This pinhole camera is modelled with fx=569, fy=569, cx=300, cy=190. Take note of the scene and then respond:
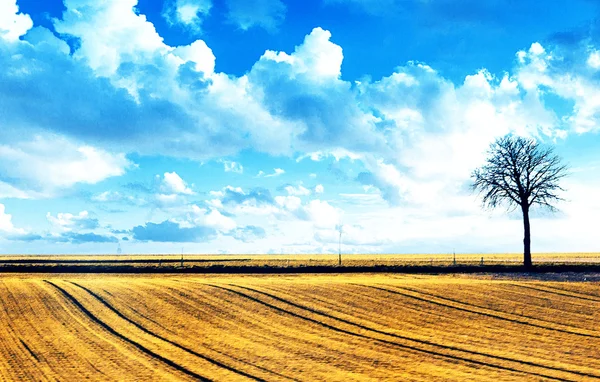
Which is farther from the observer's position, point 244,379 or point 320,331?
point 320,331

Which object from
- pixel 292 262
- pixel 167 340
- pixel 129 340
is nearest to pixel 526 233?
pixel 292 262

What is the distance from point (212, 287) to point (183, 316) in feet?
22.3

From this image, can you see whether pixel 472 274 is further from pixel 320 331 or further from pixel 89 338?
pixel 89 338

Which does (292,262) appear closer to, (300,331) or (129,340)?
(300,331)

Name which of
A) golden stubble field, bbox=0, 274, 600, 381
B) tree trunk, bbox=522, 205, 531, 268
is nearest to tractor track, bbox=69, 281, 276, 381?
golden stubble field, bbox=0, 274, 600, 381

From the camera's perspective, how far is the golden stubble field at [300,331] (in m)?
18.3

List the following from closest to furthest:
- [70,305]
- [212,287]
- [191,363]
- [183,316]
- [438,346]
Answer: [191,363], [438,346], [183,316], [70,305], [212,287]

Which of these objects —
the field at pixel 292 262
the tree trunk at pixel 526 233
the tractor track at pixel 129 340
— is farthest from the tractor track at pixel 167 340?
the tree trunk at pixel 526 233

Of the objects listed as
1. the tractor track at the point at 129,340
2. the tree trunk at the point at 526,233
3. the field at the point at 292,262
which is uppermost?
the tree trunk at the point at 526,233

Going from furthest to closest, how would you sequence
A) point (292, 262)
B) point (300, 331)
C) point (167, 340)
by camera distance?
1. point (292, 262)
2. point (300, 331)
3. point (167, 340)

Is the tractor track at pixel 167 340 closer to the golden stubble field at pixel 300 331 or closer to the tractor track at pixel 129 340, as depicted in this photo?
the golden stubble field at pixel 300 331

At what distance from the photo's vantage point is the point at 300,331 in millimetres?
23406

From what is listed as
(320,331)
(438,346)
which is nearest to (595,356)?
(438,346)

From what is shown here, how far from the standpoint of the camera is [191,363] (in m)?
19.1
